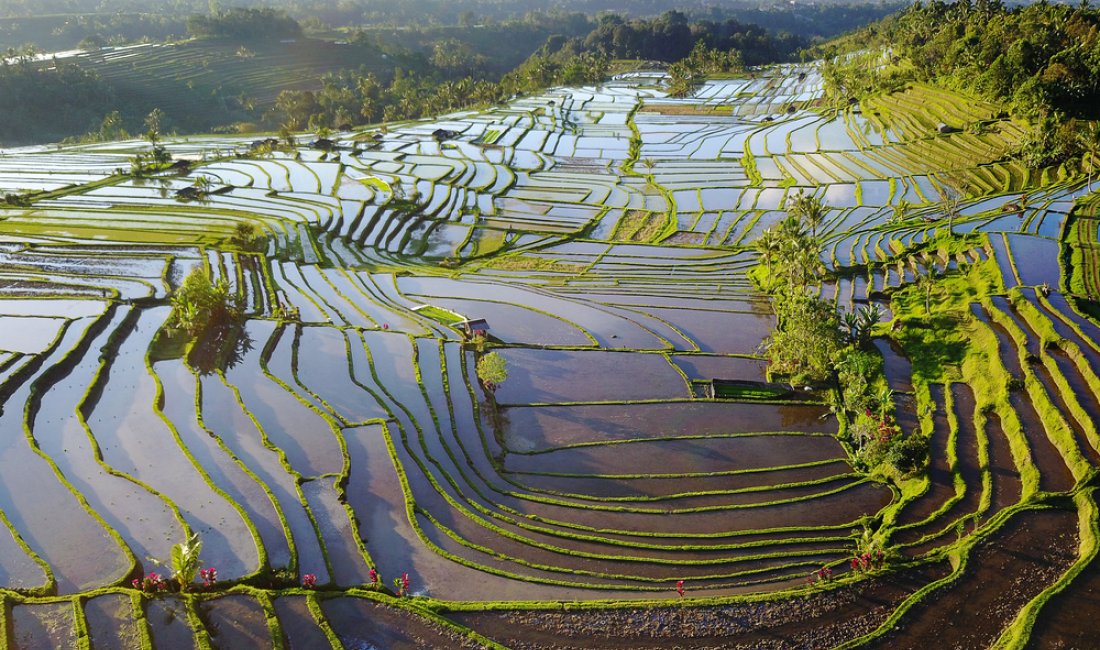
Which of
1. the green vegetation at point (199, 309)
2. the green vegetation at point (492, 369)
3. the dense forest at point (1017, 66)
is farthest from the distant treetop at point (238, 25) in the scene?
the green vegetation at point (492, 369)

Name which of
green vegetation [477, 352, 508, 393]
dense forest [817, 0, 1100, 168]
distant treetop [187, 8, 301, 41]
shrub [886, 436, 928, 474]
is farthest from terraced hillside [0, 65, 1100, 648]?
distant treetop [187, 8, 301, 41]

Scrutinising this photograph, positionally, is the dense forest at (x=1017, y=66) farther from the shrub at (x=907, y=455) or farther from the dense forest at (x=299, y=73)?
the shrub at (x=907, y=455)

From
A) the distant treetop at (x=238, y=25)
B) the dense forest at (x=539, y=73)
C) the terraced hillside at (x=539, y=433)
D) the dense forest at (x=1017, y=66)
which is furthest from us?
the distant treetop at (x=238, y=25)

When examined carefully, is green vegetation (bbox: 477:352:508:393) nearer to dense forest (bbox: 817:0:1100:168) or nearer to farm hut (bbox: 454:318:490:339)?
farm hut (bbox: 454:318:490:339)

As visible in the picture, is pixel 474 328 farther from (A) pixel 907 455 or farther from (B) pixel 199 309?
(A) pixel 907 455

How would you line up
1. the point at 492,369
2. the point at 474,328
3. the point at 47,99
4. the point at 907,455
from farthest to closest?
1. the point at 47,99
2. the point at 474,328
3. the point at 492,369
4. the point at 907,455

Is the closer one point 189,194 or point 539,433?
point 539,433

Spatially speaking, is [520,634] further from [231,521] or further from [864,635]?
[231,521]

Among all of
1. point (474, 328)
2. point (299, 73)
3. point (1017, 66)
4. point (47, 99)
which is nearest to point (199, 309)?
point (474, 328)
